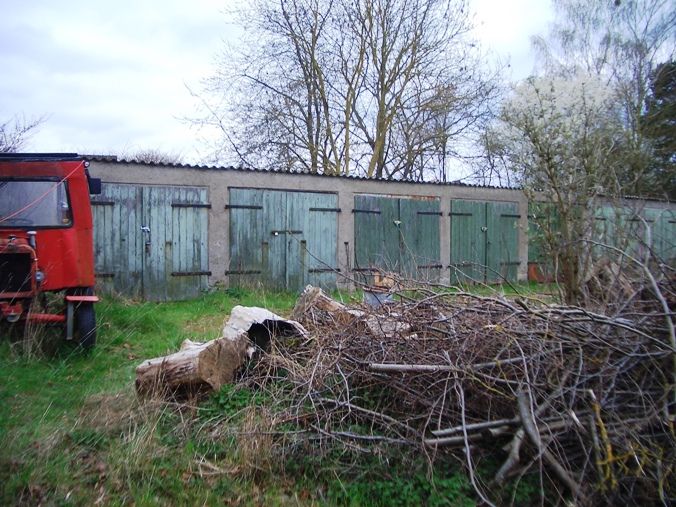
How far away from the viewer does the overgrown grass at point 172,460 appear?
3191 millimetres

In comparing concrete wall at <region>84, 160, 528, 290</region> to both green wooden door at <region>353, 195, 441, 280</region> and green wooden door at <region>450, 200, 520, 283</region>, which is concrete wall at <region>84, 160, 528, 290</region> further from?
green wooden door at <region>450, 200, 520, 283</region>

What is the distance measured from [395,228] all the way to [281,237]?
2859 mm

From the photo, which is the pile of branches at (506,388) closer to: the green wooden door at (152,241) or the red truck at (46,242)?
the red truck at (46,242)

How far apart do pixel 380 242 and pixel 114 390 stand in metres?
8.03

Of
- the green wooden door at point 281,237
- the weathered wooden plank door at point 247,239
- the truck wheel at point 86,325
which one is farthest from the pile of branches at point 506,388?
the green wooden door at point 281,237

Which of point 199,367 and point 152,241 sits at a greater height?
point 152,241

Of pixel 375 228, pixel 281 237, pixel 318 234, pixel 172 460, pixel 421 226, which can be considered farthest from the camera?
pixel 421 226

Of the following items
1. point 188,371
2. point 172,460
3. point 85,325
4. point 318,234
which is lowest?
point 172,460

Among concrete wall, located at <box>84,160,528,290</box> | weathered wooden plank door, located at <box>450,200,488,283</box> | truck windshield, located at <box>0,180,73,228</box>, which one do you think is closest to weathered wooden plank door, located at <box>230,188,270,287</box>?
concrete wall, located at <box>84,160,528,290</box>

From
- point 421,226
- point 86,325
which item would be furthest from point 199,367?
point 421,226

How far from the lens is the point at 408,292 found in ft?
15.8

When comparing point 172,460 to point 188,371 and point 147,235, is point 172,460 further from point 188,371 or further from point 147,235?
point 147,235

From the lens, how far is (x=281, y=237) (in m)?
10.8

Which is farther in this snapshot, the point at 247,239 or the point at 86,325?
the point at 247,239
